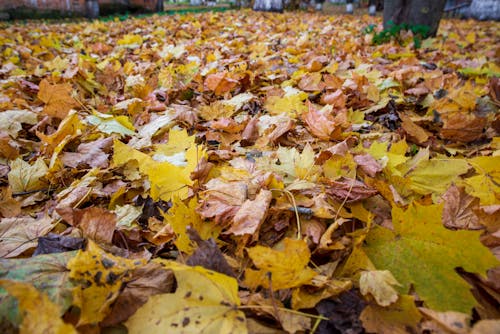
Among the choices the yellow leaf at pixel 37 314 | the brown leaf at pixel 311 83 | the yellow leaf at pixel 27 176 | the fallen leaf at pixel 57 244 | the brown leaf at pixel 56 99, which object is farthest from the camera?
the brown leaf at pixel 311 83

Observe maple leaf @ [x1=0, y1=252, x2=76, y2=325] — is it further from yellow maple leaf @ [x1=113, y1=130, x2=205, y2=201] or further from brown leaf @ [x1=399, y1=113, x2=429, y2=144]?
brown leaf @ [x1=399, y1=113, x2=429, y2=144]

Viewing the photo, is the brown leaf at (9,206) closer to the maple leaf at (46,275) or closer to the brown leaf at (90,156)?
the brown leaf at (90,156)

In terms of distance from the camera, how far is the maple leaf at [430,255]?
0.73m

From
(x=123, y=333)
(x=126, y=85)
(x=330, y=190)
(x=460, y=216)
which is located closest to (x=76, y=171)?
(x=123, y=333)

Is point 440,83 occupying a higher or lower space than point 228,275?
higher

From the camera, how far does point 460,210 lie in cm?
96

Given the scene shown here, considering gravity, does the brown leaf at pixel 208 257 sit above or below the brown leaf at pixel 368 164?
below

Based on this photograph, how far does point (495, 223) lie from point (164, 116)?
1.56 meters

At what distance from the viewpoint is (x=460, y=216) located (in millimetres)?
946

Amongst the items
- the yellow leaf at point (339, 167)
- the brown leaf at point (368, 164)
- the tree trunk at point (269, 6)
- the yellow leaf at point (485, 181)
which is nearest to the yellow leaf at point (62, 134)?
the yellow leaf at point (339, 167)

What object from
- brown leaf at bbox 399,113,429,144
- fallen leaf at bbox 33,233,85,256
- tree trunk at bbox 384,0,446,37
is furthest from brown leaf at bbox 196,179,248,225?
tree trunk at bbox 384,0,446,37

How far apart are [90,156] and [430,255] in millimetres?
1346

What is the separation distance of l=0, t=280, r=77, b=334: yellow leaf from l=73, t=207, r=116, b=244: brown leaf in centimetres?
38

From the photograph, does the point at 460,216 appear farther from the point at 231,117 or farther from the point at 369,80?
the point at 369,80
